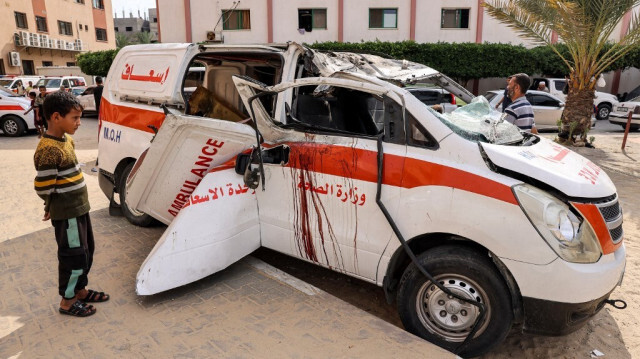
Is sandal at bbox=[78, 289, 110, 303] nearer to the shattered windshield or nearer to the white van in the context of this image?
the shattered windshield

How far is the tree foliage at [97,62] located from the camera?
2258 centimetres

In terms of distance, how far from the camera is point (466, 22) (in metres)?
23.7

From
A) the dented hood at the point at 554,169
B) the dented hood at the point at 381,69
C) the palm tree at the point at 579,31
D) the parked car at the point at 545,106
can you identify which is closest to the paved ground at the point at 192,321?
the dented hood at the point at 554,169

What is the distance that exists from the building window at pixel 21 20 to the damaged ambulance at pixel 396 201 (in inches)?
1492

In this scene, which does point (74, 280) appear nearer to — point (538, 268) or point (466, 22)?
point (538, 268)

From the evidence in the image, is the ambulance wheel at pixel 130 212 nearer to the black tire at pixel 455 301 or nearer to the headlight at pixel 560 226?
the black tire at pixel 455 301

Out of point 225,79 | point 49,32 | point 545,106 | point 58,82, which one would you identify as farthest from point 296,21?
point 49,32

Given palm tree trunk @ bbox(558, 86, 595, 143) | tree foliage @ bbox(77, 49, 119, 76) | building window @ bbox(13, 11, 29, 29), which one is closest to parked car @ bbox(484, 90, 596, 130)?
palm tree trunk @ bbox(558, 86, 595, 143)

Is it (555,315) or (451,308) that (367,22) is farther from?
(555,315)

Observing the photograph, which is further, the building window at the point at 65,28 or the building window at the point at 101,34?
the building window at the point at 101,34

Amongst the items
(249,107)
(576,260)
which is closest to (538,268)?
(576,260)

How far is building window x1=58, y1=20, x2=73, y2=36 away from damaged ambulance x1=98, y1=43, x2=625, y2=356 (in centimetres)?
4096

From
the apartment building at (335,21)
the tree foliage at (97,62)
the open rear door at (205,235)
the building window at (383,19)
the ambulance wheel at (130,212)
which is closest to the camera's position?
the open rear door at (205,235)

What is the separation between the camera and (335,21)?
23609 mm
